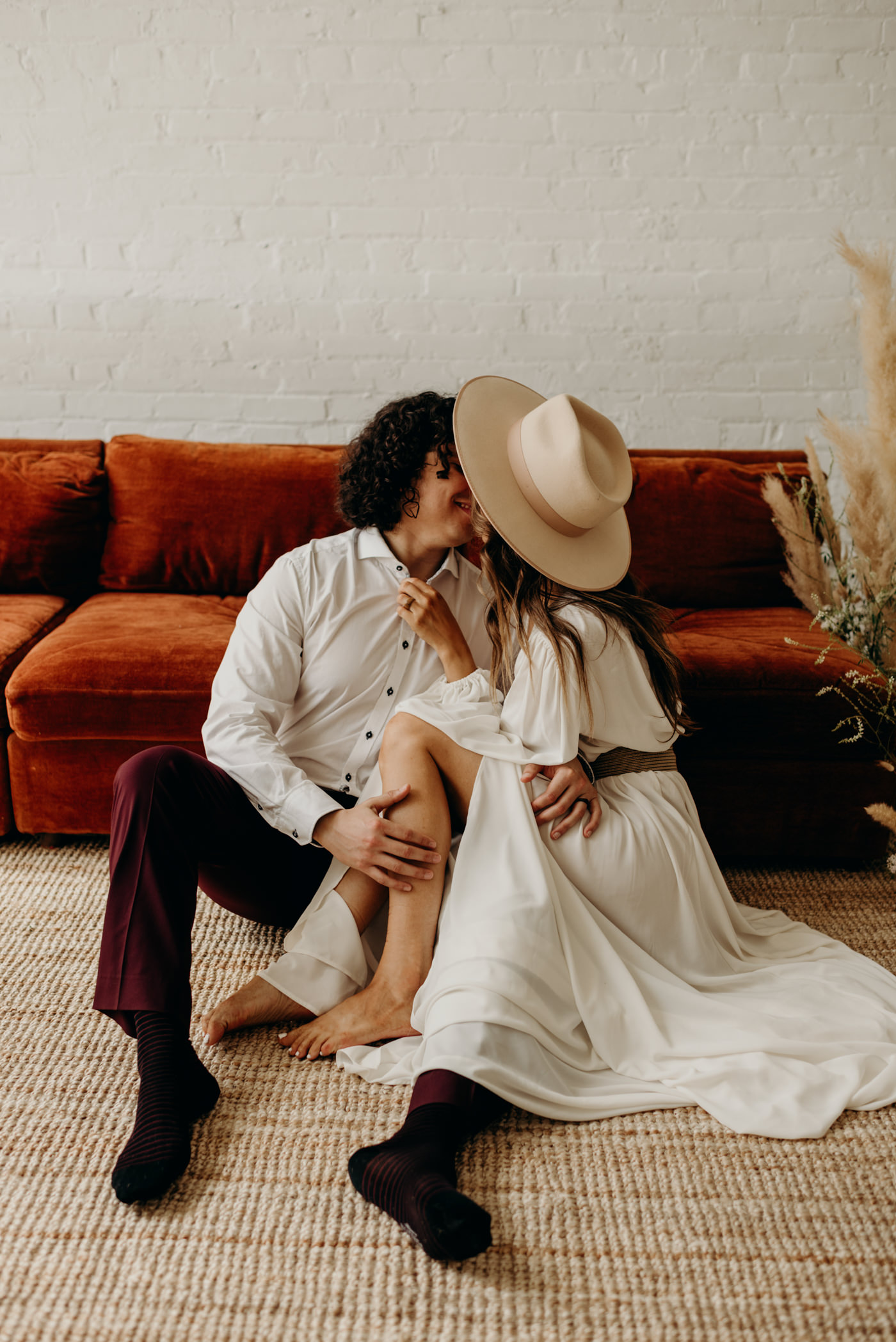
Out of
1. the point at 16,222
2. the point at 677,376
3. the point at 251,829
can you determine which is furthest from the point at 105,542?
the point at 677,376

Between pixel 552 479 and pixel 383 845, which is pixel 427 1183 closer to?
pixel 383 845

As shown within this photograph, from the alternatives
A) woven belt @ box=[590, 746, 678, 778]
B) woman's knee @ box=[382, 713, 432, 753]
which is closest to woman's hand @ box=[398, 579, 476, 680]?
woman's knee @ box=[382, 713, 432, 753]

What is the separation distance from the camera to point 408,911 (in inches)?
57.8

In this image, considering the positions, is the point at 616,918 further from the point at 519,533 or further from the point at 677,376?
the point at 677,376

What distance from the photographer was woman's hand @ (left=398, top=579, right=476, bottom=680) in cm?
165

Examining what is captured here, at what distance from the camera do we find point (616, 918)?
1482mm

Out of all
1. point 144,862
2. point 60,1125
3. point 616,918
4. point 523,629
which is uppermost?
point 523,629

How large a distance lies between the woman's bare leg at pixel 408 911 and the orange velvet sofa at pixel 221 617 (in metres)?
0.75

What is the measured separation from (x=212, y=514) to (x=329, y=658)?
102 cm

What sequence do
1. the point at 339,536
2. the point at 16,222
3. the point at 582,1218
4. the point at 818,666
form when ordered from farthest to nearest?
the point at 16,222
the point at 818,666
the point at 339,536
the point at 582,1218

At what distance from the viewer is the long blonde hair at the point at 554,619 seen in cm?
146

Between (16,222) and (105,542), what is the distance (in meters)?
1.09

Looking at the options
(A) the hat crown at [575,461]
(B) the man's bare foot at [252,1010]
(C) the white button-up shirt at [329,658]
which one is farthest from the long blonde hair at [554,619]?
(B) the man's bare foot at [252,1010]

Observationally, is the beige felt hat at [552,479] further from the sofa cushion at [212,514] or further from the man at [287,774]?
the sofa cushion at [212,514]
